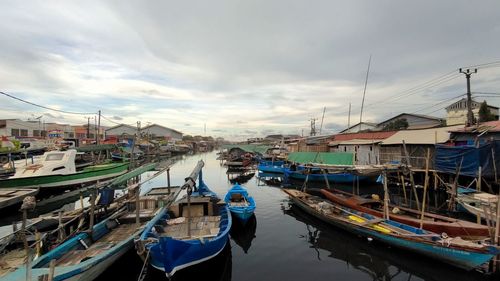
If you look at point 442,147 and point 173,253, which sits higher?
point 442,147

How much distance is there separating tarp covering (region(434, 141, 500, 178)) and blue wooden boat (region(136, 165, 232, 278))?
1933 centimetres

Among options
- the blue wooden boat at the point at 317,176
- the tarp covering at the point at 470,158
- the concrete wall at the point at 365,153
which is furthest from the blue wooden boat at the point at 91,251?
the concrete wall at the point at 365,153

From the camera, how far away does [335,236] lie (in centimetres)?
1384

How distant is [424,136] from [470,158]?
7.04 m

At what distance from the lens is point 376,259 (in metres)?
11.1

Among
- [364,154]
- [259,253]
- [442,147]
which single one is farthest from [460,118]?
[259,253]

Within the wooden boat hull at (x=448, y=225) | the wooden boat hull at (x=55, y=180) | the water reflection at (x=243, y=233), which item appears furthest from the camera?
the wooden boat hull at (x=55, y=180)

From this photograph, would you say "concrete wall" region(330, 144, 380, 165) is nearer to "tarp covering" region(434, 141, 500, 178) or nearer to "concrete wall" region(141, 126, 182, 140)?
"tarp covering" region(434, 141, 500, 178)

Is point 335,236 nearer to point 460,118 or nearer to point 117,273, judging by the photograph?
point 117,273

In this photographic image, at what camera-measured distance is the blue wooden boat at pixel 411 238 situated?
8.80m

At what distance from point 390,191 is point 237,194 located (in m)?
16.6

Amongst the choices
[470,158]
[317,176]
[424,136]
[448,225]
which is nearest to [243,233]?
[448,225]

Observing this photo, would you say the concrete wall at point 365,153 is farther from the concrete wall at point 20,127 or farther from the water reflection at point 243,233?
the concrete wall at point 20,127

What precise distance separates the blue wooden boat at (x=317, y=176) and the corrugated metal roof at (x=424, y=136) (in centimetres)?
528
